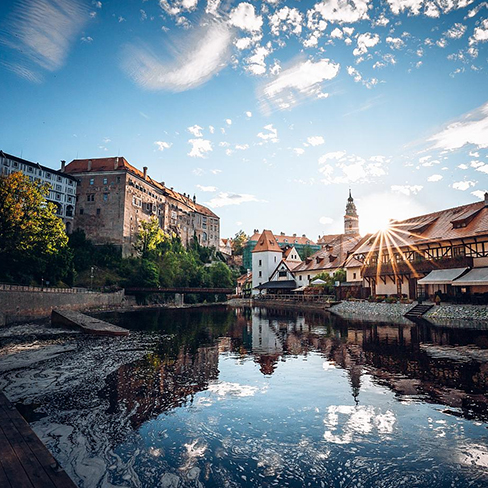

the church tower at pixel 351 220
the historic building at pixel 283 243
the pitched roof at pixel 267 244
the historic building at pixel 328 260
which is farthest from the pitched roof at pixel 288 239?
the historic building at pixel 328 260

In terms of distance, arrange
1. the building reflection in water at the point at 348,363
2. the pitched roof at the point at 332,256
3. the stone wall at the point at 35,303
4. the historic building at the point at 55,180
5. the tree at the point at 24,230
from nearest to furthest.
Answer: the building reflection in water at the point at 348,363 < the stone wall at the point at 35,303 < the tree at the point at 24,230 < the pitched roof at the point at 332,256 < the historic building at the point at 55,180

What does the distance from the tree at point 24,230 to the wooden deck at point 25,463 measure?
110ft

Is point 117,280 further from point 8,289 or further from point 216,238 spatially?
point 216,238

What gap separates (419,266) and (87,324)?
1272 inches

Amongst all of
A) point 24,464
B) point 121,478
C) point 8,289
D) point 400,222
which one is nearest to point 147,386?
point 121,478

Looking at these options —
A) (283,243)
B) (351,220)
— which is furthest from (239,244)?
(351,220)

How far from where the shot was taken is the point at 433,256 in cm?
3444

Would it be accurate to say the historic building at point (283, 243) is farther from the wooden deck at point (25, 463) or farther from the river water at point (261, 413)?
the wooden deck at point (25, 463)

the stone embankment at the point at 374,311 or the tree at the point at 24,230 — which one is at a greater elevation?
the tree at the point at 24,230

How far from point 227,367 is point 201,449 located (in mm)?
7128

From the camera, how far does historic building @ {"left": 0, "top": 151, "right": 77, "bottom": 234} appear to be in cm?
5945

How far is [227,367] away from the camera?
14.1 metres

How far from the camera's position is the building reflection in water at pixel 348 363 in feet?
31.9

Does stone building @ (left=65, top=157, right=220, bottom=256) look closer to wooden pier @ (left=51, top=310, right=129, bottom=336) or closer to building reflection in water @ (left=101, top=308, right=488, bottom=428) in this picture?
wooden pier @ (left=51, top=310, right=129, bottom=336)
